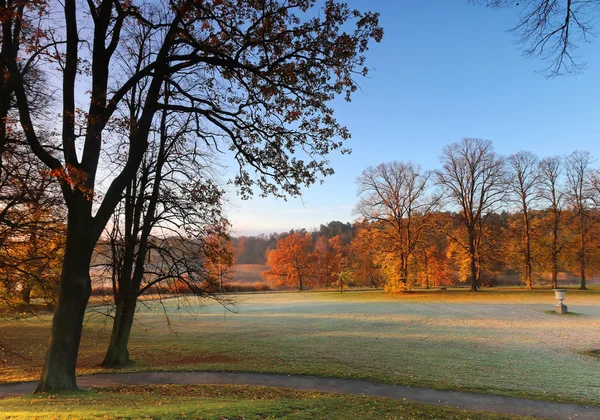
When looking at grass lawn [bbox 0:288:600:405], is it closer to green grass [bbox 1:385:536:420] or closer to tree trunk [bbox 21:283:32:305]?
tree trunk [bbox 21:283:32:305]

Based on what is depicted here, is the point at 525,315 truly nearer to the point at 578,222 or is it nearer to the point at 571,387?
the point at 571,387

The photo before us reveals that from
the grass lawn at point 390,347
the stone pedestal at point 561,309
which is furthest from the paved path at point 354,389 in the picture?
the stone pedestal at point 561,309

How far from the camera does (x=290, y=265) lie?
65.3 meters

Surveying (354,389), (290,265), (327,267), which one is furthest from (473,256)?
(354,389)

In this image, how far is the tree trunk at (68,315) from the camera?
7.42 m

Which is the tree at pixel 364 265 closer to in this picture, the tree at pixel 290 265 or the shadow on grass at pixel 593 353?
the tree at pixel 290 265

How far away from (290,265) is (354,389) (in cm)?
5611

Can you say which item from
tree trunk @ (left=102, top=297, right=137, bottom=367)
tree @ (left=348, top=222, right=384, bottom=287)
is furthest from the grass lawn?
tree @ (left=348, top=222, right=384, bottom=287)

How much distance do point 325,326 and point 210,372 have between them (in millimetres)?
11645

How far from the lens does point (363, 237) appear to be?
43750mm

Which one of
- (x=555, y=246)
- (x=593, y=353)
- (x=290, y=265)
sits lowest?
(x=593, y=353)

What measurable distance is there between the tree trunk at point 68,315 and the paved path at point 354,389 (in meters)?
2.90

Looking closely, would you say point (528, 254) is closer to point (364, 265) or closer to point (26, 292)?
point (364, 265)

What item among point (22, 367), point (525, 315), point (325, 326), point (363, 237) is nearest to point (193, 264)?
point (22, 367)
